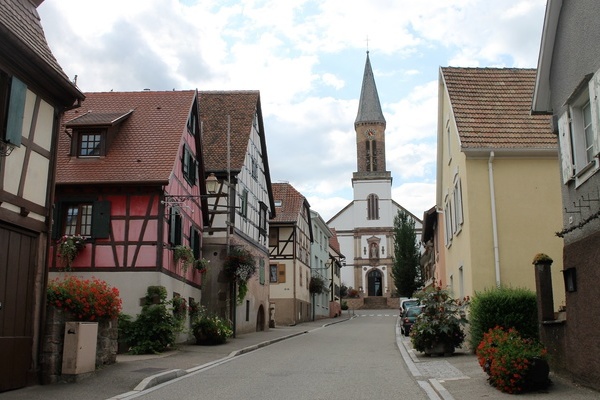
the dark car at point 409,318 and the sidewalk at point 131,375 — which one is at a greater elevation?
the dark car at point 409,318

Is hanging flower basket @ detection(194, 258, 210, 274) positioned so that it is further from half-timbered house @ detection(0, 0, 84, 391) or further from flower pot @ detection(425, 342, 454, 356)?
half-timbered house @ detection(0, 0, 84, 391)

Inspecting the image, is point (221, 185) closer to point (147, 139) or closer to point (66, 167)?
point (147, 139)

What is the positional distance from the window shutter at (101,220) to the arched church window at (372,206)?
7604 centimetres

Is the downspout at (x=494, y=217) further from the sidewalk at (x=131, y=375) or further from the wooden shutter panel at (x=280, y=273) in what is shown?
the wooden shutter panel at (x=280, y=273)

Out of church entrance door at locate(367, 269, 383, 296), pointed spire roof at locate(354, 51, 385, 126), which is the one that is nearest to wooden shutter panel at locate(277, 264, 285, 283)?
church entrance door at locate(367, 269, 383, 296)

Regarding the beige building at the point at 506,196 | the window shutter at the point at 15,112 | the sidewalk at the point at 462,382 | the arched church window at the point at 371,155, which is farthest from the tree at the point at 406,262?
the window shutter at the point at 15,112

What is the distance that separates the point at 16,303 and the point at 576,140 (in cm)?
1040

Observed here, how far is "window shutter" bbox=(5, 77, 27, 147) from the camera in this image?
469 inches

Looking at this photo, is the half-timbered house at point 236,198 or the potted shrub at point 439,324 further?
the half-timbered house at point 236,198

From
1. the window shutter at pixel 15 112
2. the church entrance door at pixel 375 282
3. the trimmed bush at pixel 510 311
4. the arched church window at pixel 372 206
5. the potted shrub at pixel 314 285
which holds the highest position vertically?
the arched church window at pixel 372 206

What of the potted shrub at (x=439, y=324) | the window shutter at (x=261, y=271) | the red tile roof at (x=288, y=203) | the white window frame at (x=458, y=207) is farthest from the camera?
the red tile roof at (x=288, y=203)

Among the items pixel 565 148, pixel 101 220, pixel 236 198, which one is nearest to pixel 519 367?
pixel 565 148

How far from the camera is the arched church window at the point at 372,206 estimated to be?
→ 96062 millimetres

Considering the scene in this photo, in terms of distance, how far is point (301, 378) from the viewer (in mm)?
14156
